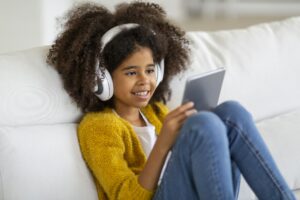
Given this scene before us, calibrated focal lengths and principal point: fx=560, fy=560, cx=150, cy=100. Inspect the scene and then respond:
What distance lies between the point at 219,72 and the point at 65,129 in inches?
17.4

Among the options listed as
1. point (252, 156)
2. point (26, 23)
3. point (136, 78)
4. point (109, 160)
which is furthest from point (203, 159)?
point (26, 23)

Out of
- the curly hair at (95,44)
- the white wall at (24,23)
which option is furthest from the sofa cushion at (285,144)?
the white wall at (24,23)

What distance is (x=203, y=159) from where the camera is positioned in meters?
1.21

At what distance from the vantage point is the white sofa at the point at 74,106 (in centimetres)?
140

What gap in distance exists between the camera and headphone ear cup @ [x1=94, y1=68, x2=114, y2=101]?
147cm

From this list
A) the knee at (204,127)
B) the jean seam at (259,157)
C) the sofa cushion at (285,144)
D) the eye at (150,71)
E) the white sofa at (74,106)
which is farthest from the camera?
the sofa cushion at (285,144)

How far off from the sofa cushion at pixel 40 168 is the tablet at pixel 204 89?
0.35 m

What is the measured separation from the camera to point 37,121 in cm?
149

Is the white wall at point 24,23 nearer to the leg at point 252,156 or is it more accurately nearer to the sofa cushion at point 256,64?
the sofa cushion at point 256,64

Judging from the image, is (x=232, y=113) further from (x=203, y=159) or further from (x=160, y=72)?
(x=160, y=72)

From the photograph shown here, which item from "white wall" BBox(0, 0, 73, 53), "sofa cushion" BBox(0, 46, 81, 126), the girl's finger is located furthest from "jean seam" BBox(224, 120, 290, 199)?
"white wall" BBox(0, 0, 73, 53)

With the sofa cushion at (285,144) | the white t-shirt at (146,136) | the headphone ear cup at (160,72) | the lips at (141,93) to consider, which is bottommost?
the sofa cushion at (285,144)

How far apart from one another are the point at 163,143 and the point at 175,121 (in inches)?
2.4

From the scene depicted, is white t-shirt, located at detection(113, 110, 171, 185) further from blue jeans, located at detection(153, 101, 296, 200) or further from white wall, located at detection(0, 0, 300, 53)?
white wall, located at detection(0, 0, 300, 53)
